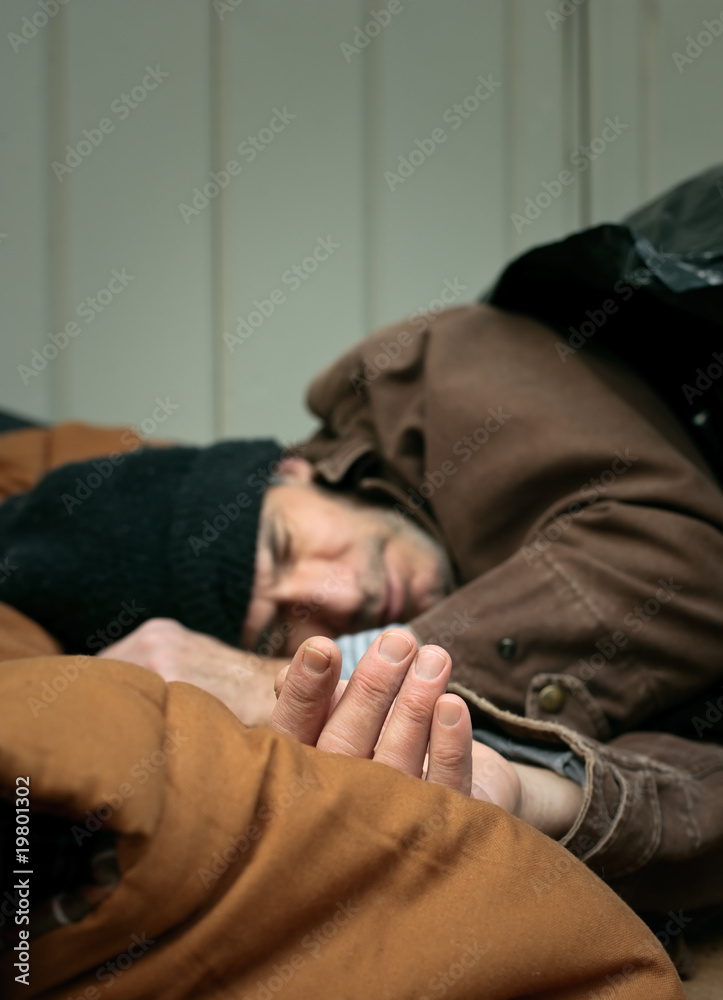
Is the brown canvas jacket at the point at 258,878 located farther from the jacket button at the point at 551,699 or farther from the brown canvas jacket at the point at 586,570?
the jacket button at the point at 551,699

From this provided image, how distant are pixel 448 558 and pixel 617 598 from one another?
0.92 feet

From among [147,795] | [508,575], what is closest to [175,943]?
[147,795]

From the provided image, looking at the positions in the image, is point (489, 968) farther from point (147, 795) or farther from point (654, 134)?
point (654, 134)

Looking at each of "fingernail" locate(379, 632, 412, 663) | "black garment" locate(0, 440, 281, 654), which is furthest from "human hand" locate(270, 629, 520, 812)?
"black garment" locate(0, 440, 281, 654)

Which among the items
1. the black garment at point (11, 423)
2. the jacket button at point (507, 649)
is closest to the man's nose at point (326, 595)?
the jacket button at point (507, 649)

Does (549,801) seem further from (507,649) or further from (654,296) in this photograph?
(654,296)

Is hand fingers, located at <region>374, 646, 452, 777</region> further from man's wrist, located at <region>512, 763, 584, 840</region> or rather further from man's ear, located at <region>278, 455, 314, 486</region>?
man's ear, located at <region>278, 455, 314, 486</region>

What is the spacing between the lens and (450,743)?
434 mm

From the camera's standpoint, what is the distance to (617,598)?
0.72 m

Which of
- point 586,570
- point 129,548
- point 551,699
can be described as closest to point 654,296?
point 586,570

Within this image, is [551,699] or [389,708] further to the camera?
[551,699]

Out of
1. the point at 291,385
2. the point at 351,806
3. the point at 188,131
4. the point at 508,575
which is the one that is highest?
the point at 188,131

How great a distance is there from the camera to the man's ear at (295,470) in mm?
1088

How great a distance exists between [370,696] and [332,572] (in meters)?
0.51
